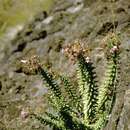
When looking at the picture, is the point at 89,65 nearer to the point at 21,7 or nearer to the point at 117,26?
the point at 117,26

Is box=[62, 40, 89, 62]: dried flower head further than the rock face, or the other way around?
the rock face

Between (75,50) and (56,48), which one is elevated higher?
(75,50)

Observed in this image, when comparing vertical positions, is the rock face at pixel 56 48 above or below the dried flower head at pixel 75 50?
below

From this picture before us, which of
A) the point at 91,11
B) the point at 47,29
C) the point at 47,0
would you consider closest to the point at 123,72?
the point at 91,11

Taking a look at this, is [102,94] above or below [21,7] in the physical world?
above

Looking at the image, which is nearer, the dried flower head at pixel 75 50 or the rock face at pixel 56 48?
the dried flower head at pixel 75 50

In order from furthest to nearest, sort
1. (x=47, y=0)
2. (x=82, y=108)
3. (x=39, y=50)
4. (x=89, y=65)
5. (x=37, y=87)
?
1. (x=47, y=0)
2. (x=39, y=50)
3. (x=37, y=87)
4. (x=82, y=108)
5. (x=89, y=65)

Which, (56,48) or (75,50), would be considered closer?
(75,50)

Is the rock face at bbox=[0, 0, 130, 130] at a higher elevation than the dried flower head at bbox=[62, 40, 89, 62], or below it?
below
